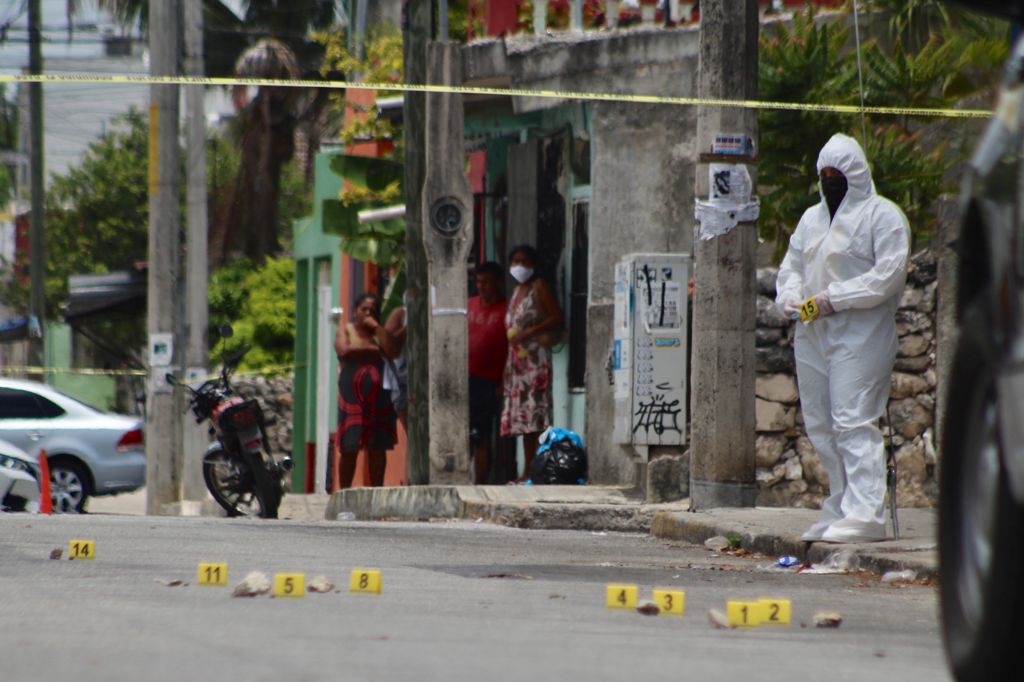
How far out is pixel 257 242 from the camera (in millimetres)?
38938

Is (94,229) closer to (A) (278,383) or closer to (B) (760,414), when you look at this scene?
(A) (278,383)

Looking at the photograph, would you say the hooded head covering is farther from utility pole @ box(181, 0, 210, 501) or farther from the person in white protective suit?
utility pole @ box(181, 0, 210, 501)

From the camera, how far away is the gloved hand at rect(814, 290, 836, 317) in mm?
9422

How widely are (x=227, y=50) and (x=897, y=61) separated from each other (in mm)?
27366

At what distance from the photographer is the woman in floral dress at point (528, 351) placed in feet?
51.4

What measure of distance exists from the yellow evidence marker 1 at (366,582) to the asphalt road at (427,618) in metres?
0.07

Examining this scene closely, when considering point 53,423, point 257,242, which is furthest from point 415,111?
point 257,242

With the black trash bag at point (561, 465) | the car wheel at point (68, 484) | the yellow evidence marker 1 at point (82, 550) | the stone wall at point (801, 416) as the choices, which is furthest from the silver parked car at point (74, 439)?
the yellow evidence marker 1 at point (82, 550)

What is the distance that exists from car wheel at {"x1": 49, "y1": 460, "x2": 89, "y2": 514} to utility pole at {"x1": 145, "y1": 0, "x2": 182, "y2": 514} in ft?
2.51

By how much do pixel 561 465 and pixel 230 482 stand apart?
261cm

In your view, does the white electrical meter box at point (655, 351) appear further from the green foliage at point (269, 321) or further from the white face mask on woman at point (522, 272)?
the green foliage at point (269, 321)

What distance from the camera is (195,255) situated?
2198 cm

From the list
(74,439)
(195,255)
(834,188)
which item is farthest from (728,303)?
(195,255)

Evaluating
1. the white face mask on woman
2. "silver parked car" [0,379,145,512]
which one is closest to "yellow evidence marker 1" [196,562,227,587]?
the white face mask on woman
